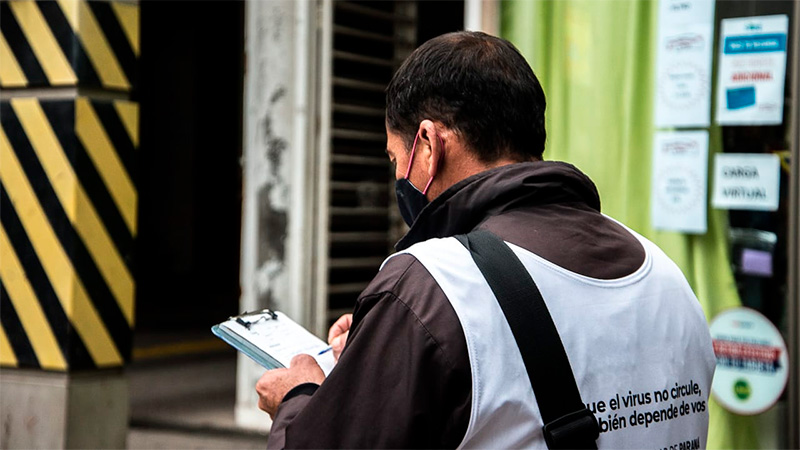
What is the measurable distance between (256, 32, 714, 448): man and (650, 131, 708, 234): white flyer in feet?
8.67

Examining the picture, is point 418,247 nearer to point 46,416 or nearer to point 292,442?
point 292,442

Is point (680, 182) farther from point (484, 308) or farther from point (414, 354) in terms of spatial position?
point (414, 354)

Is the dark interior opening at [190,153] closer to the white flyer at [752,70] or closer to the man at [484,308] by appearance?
the white flyer at [752,70]

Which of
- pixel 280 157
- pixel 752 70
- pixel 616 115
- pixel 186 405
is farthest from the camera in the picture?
pixel 186 405

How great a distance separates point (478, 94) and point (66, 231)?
3.56m

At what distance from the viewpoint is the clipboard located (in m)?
2.28

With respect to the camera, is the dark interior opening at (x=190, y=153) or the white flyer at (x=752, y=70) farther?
the dark interior opening at (x=190, y=153)

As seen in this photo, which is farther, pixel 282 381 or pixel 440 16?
pixel 440 16

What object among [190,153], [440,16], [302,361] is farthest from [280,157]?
[190,153]

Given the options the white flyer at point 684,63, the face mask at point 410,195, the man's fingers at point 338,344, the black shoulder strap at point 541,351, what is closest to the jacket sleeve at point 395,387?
the black shoulder strap at point 541,351

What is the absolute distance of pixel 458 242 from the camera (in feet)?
6.28

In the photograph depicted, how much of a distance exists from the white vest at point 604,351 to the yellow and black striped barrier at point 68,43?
3.66 meters

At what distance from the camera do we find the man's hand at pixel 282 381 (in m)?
2.04

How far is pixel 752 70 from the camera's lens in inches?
181
